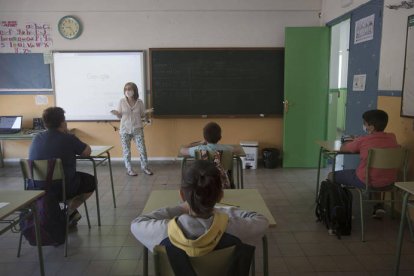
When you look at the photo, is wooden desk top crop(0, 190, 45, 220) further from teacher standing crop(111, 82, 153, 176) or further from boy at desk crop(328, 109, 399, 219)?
teacher standing crop(111, 82, 153, 176)

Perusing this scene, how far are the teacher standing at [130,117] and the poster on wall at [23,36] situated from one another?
1.63 m

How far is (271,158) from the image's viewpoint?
5.72 metres

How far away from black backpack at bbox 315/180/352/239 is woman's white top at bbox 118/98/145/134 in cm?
298

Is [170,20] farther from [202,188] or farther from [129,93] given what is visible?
[202,188]

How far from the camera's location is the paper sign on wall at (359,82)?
4.34 metres

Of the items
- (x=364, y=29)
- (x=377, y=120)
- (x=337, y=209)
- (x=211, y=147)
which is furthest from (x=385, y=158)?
(x=364, y=29)

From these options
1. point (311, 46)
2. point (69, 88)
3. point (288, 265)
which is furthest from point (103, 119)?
point (288, 265)

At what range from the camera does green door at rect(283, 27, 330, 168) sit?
5.50 m

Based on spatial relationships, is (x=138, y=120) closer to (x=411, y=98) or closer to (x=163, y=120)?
(x=163, y=120)

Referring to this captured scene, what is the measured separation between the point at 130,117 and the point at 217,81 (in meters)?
1.50

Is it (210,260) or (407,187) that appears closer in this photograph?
(210,260)

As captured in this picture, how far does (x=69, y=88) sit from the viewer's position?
5.84 m

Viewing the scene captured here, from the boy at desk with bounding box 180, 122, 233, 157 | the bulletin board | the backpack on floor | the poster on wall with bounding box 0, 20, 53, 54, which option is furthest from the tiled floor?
the poster on wall with bounding box 0, 20, 53, 54

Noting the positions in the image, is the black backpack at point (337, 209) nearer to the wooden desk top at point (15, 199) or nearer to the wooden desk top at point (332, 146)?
the wooden desk top at point (332, 146)
